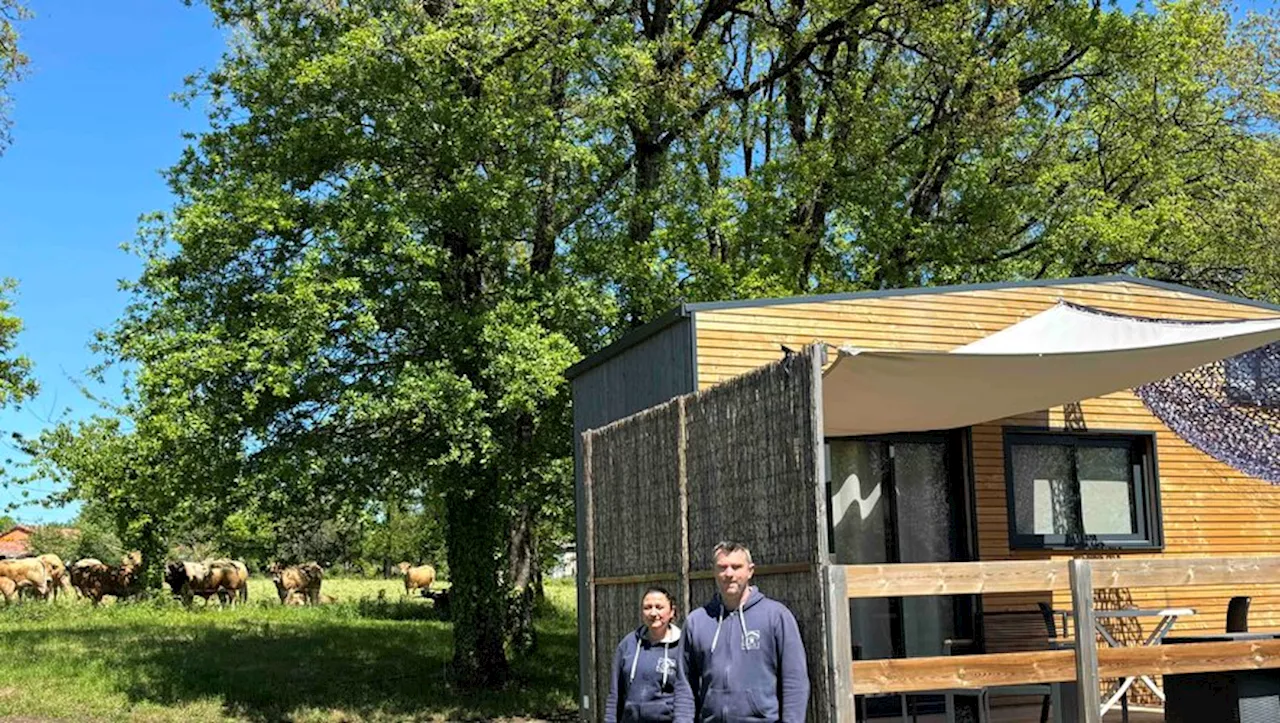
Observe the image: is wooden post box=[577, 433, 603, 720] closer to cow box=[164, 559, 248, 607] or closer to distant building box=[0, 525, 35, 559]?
cow box=[164, 559, 248, 607]

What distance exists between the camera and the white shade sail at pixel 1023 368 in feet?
22.2

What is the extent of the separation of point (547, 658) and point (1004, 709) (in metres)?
9.64

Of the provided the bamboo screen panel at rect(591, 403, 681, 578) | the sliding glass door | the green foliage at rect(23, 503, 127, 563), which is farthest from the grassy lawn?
the green foliage at rect(23, 503, 127, 563)

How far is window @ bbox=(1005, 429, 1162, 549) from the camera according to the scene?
9594 millimetres

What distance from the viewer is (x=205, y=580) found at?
78.4ft

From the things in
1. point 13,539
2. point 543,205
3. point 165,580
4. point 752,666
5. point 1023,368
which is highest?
point 543,205

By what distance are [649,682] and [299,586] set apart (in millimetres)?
20735

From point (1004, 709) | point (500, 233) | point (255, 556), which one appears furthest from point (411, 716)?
point (255, 556)

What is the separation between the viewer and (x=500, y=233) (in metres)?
14.1

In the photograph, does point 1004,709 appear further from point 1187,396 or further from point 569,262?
point 569,262

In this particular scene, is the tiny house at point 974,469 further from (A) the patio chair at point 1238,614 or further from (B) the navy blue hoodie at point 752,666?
(B) the navy blue hoodie at point 752,666

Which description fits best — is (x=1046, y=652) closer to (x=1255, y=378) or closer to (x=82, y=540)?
(x=1255, y=378)

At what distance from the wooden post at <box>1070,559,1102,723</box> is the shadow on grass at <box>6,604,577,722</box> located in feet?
29.4

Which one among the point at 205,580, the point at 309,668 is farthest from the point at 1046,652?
the point at 205,580
